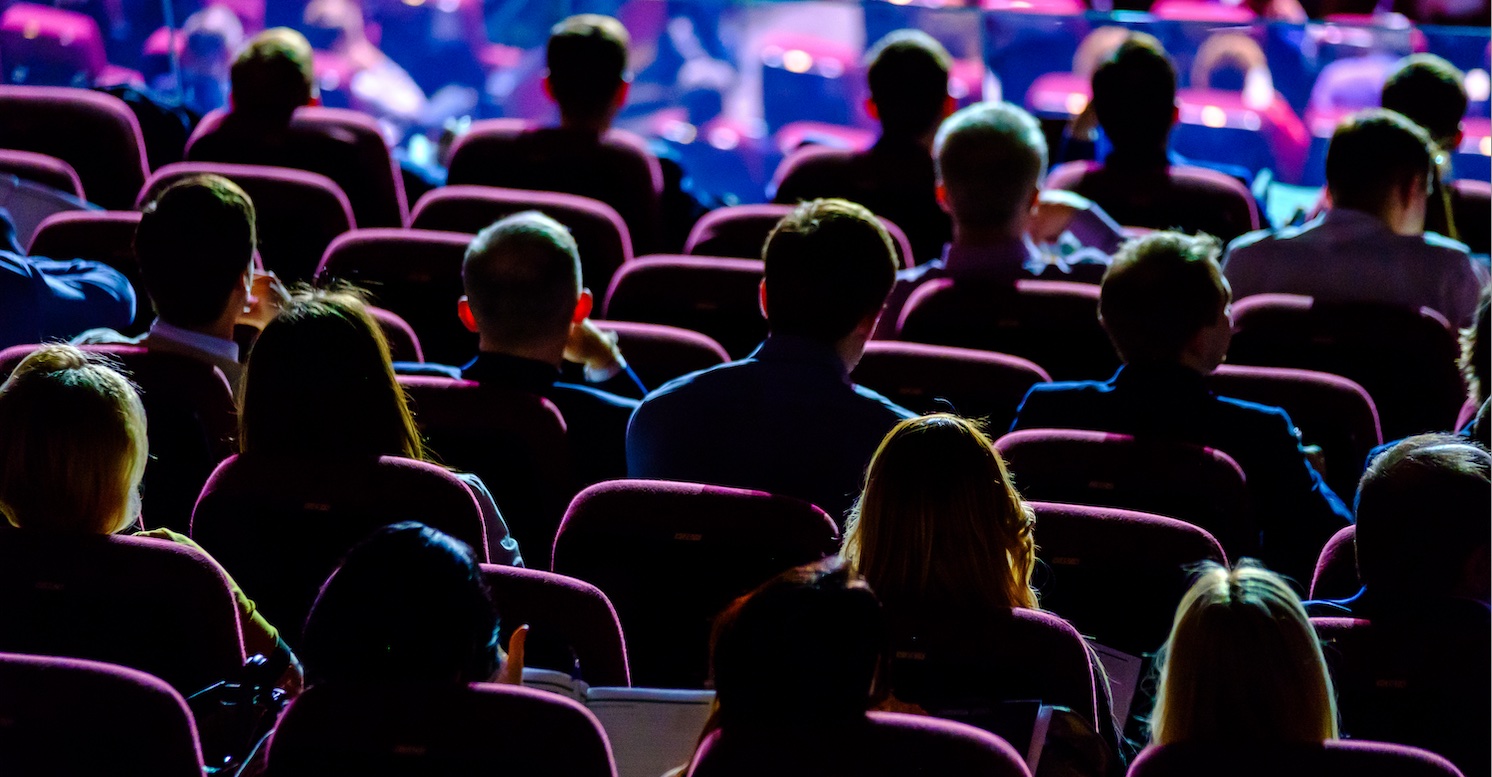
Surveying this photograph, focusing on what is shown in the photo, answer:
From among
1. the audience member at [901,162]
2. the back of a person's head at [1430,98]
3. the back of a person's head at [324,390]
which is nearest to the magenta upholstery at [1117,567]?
the back of a person's head at [324,390]

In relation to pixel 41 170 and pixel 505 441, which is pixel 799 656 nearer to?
pixel 505 441

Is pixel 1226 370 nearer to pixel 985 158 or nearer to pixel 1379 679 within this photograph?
pixel 985 158

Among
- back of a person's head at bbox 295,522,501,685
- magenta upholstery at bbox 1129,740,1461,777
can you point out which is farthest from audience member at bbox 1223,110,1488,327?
back of a person's head at bbox 295,522,501,685

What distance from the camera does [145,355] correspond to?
2762 millimetres

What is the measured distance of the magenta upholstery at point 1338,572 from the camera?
2.32 metres

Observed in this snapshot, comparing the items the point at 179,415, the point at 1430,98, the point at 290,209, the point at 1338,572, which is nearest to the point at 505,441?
the point at 179,415

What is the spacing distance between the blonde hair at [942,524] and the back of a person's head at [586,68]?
2899mm

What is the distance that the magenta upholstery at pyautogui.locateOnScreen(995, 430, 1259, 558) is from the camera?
2.49 meters

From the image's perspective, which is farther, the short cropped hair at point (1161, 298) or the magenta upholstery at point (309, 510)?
the short cropped hair at point (1161, 298)

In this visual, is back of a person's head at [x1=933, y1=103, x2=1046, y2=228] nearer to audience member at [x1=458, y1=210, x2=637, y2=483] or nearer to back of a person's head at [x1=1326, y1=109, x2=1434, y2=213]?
back of a person's head at [x1=1326, y1=109, x2=1434, y2=213]

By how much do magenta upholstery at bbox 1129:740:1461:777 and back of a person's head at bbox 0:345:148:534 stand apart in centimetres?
143

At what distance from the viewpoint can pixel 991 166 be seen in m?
3.71

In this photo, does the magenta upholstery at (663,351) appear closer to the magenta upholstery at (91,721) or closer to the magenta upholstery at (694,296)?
the magenta upholstery at (694,296)

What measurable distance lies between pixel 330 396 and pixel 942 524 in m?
1.04
